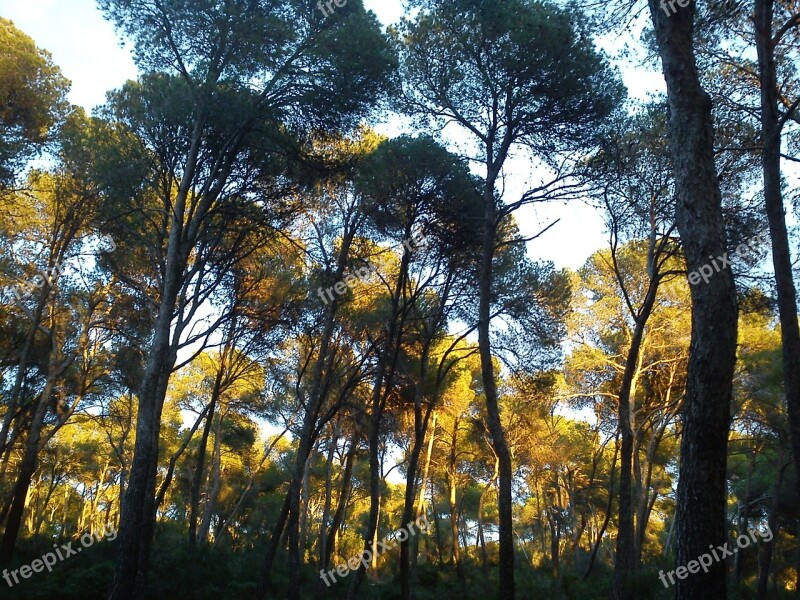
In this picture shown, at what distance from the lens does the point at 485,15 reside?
348 inches

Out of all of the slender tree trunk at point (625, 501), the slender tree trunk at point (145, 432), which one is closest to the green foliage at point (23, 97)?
the slender tree trunk at point (145, 432)

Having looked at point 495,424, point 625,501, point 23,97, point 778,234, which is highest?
point 23,97

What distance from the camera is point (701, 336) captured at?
411 cm

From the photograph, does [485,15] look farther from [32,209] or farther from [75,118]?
[32,209]

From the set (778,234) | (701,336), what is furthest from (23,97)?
(778,234)

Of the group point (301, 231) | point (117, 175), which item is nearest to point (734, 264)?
point (301, 231)

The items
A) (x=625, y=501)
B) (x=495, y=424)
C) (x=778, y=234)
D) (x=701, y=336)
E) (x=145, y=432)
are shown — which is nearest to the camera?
(x=701, y=336)

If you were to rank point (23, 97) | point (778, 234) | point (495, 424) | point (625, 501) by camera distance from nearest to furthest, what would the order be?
point (778, 234)
point (495, 424)
point (625, 501)
point (23, 97)

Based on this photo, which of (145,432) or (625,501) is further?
(625,501)

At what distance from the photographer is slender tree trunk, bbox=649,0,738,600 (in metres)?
3.83

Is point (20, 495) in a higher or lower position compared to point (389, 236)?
lower

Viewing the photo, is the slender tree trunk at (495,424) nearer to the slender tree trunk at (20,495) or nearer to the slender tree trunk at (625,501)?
the slender tree trunk at (625,501)

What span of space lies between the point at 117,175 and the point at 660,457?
70.8ft

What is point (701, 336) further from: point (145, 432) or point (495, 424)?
point (145, 432)
